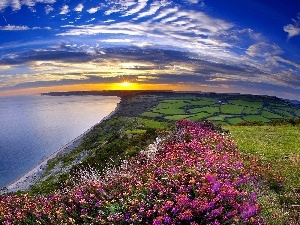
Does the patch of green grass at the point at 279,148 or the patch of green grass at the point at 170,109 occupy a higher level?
the patch of green grass at the point at 279,148

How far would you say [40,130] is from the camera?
5148 inches

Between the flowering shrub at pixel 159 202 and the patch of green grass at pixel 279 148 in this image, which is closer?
the flowering shrub at pixel 159 202

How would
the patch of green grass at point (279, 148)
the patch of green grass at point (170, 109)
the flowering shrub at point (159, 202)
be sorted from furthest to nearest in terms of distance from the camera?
the patch of green grass at point (170, 109), the patch of green grass at point (279, 148), the flowering shrub at point (159, 202)

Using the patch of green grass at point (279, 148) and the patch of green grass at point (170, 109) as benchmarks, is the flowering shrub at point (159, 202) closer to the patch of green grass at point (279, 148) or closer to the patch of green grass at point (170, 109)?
the patch of green grass at point (279, 148)

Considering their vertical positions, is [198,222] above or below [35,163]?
above

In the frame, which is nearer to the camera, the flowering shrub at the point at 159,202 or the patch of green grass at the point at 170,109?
the flowering shrub at the point at 159,202

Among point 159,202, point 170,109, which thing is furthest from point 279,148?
point 170,109

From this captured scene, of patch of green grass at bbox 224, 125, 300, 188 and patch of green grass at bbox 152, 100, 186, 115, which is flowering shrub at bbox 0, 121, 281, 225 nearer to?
patch of green grass at bbox 224, 125, 300, 188

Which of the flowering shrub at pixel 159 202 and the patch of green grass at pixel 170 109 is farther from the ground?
the flowering shrub at pixel 159 202

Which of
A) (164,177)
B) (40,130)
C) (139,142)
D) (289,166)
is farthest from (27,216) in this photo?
(40,130)

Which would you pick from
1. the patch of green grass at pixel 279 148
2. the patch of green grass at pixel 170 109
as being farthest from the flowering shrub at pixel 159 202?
the patch of green grass at pixel 170 109

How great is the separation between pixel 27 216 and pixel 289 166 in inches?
430

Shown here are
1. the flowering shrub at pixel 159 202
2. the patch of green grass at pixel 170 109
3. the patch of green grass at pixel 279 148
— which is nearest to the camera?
the flowering shrub at pixel 159 202

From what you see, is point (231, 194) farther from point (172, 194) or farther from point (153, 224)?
point (153, 224)
